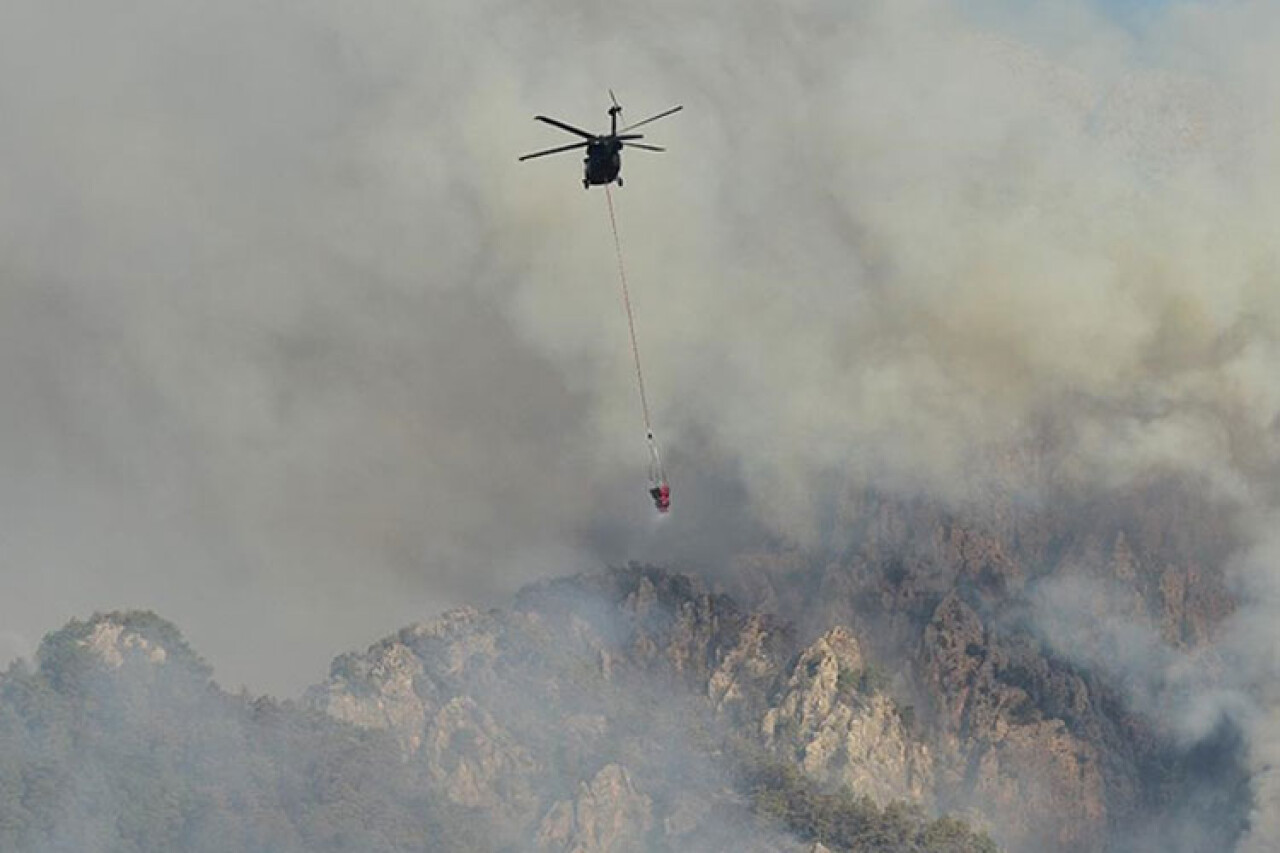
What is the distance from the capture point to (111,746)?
149875mm

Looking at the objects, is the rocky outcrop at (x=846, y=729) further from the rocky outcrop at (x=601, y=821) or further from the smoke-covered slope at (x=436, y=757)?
the rocky outcrop at (x=601, y=821)

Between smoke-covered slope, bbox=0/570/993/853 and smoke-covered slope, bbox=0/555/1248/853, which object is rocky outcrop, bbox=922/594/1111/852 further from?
smoke-covered slope, bbox=0/570/993/853

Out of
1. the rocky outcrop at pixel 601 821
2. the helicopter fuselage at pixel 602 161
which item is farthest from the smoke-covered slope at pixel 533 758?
the helicopter fuselage at pixel 602 161

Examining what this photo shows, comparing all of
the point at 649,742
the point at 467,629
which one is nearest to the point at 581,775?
the point at 649,742

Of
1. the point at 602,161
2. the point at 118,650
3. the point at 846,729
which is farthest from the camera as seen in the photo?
the point at 846,729

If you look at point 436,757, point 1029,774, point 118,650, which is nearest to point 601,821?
point 436,757

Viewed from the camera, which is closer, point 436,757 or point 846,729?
point 436,757

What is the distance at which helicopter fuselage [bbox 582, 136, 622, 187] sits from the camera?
12131 cm

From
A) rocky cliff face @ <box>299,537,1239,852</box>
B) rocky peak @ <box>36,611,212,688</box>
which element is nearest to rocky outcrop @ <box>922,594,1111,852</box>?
rocky cliff face @ <box>299,537,1239,852</box>

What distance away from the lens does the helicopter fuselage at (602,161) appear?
12131 cm

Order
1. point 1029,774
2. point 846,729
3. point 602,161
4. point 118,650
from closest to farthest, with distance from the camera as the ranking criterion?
point 602,161 < point 118,650 < point 846,729 < point 1029,774

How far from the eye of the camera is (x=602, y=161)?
122 metres

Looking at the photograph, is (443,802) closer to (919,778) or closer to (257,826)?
(257,826)

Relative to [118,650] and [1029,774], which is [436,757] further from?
[1029,774]
